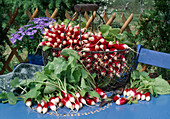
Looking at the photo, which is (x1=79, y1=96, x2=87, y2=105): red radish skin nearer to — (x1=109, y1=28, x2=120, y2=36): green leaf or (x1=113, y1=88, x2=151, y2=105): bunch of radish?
(x1=113, y1=88, x2=151, y2=105): bunch of radish

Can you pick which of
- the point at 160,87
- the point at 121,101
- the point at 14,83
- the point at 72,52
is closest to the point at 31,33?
the point at 14,83

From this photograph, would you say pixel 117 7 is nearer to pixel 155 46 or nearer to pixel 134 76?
pixel 155 46

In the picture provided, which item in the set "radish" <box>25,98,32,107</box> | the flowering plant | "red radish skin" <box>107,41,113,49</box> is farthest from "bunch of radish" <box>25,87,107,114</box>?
the flowering plant

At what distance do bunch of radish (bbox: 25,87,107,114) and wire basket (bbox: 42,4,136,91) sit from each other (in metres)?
0.09

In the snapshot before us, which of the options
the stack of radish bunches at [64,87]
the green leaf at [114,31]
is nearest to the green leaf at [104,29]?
the green leaf at [114,31]

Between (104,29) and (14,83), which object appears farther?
(104,29)

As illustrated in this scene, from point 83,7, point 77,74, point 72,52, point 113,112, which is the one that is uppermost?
point 83,7

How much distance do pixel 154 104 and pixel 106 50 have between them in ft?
1.17

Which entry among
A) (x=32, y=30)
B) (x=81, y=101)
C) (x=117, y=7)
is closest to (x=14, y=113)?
(x=81, y=101)

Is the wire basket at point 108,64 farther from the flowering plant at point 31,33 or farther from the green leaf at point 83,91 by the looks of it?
the flowering plant at point 31,33

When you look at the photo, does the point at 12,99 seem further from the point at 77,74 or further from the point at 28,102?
the point at 77,74

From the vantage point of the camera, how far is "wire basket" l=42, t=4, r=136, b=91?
0.94 m

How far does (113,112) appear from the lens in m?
0.89

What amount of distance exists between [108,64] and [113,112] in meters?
0.23
